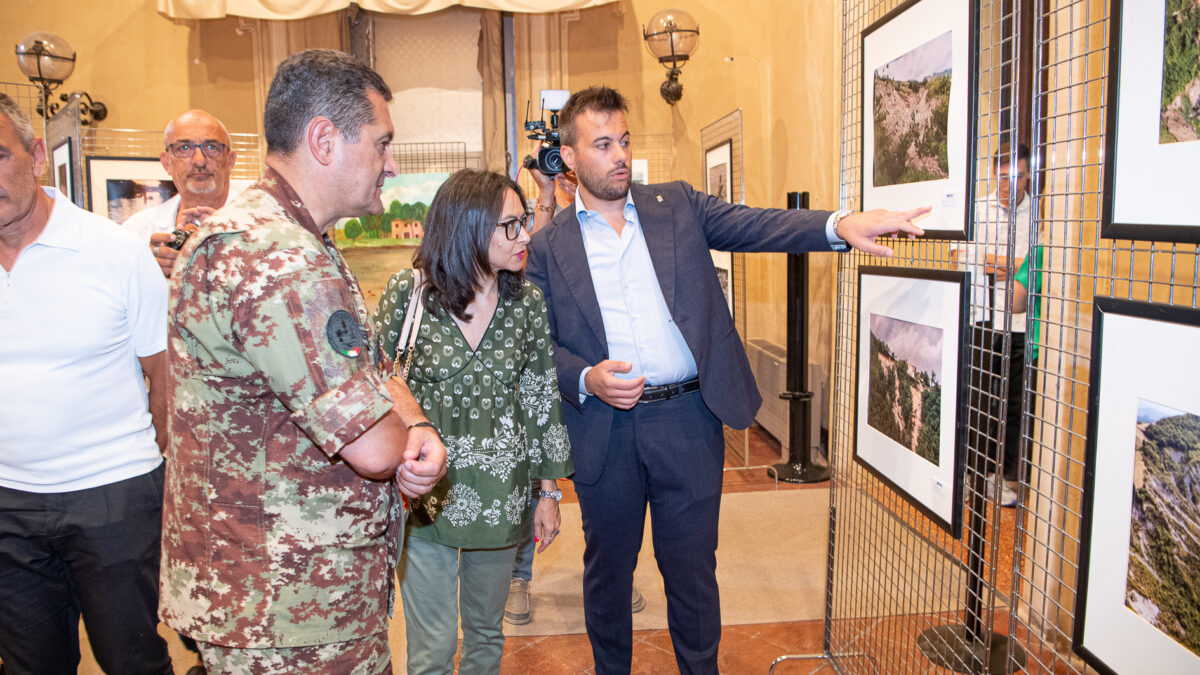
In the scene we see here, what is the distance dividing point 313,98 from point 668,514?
159 centimetres

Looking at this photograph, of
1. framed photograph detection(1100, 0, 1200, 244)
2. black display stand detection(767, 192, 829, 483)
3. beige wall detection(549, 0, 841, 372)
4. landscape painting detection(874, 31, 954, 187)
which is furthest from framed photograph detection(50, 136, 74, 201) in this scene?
framed photograph detection(1100, 0, 1200, 244)

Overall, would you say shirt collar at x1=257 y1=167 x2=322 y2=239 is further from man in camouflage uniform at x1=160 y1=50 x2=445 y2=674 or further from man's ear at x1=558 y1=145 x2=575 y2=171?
man's ear at x1=558 y1=145 x2=575 y2=171

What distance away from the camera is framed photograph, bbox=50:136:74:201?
3.85 meters

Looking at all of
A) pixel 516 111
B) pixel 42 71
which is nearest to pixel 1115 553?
pixel 516 111

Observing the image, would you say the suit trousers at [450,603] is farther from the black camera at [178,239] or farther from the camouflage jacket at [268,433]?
the black camera at [178,239]

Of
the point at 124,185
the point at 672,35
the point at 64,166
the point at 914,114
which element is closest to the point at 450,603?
the point at 914,114

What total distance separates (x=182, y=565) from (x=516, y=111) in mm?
6254

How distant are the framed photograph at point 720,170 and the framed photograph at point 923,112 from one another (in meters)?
2.88

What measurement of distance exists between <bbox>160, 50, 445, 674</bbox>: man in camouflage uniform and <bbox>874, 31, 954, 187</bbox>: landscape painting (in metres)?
1.20

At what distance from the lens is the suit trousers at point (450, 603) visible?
2070mm

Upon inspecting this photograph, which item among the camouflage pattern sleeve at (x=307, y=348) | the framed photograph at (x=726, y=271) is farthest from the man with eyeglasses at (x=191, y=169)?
the framed photograph at (x=726, y=271)

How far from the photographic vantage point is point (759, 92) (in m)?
6.75

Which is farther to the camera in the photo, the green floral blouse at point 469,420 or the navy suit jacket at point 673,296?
the navy suit jacket at point 673,296

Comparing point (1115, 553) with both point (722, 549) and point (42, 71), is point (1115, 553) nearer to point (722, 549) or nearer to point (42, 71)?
point (722, 549)
